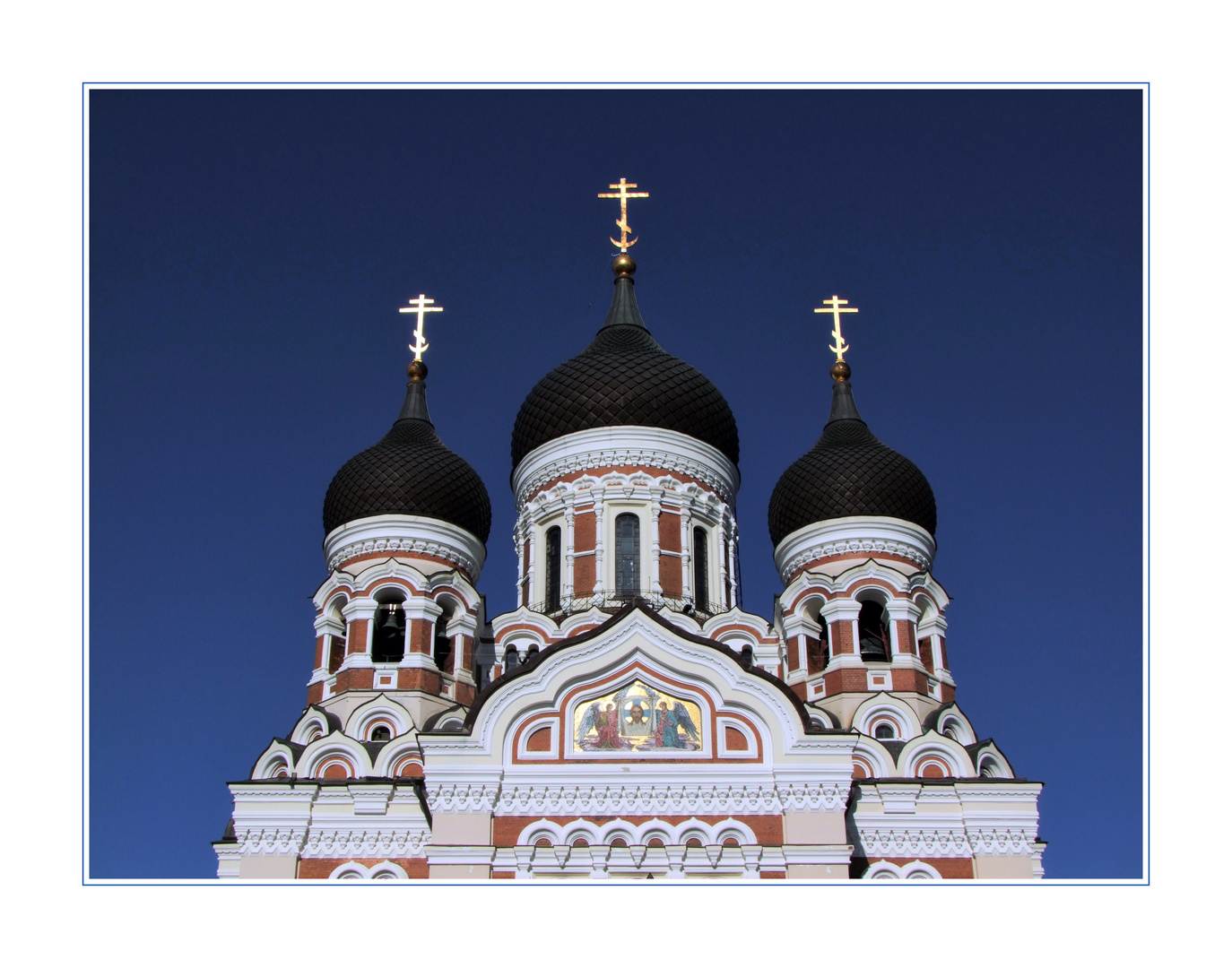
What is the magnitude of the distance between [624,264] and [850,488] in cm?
470

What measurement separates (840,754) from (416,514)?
7.02 metres

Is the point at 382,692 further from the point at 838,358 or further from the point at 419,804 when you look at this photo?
the point at 838,358

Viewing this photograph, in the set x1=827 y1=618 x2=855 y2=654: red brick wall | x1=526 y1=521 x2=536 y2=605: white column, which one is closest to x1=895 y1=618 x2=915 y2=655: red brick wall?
x1=827 y1=618 x2=855 y2=654: red brick wall

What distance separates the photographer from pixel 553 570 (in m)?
17.3

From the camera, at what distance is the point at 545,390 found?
60.1ft

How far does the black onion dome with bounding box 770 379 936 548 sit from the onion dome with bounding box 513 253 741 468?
0.96 meters

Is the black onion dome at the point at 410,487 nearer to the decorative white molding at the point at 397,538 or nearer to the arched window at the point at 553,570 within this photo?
the decorative white molding at the point at 397,538

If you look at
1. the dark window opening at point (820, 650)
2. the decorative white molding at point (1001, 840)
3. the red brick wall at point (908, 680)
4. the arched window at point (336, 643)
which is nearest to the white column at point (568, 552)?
the arched window at point (336, 643)

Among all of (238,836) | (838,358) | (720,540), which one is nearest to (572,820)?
(238,836)

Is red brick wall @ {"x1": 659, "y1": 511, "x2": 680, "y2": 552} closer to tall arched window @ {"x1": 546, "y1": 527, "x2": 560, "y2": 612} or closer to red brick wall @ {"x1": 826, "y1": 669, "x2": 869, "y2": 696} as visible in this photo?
tall arched window @ {"x1": 546, "y1": 527, "x2": 560, "y2": 612}

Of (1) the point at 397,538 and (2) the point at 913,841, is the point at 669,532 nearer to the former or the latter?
(1) the point at 397,538

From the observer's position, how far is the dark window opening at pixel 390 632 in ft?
56.9

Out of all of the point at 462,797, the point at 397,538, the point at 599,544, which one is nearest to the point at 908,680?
the point at 599,544

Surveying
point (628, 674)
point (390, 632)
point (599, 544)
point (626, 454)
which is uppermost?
point (626, 454)
